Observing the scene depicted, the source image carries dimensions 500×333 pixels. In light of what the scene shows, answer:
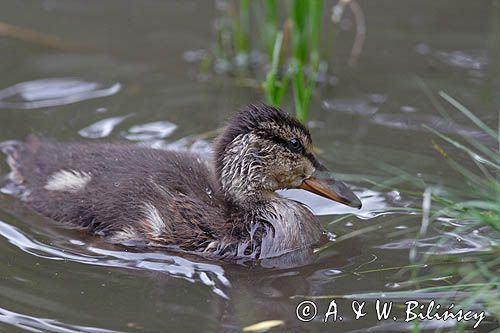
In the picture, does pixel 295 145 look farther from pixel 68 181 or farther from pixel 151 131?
pixel 151 131

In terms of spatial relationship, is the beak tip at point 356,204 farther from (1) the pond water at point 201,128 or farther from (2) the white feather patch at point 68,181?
(2) the white feather patch at point 68,181

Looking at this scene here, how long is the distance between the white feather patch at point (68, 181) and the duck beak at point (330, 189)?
1318 mm

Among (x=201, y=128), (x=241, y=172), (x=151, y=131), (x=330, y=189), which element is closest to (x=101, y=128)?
(x=151, y=131)

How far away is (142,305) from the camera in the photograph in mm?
4746

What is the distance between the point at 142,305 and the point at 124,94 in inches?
122

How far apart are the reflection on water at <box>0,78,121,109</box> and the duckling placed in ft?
5.70

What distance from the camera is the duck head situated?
544 centimetres

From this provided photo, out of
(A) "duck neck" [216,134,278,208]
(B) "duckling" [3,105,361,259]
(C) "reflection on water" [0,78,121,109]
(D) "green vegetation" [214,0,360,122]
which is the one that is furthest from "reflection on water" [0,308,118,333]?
(C) "reflection on water" [0,78,121,109]

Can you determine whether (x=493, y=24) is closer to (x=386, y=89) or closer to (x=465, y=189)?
(x=386, y=89)

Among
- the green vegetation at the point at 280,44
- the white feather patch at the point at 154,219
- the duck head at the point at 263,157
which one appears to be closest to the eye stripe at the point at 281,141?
the duck head at the point at 263,157

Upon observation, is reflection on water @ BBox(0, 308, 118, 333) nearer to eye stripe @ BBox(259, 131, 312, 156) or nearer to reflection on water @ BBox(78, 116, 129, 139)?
eye stripe @ BBox(259, 131, 312, 156)

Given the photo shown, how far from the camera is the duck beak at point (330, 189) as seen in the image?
220 inches

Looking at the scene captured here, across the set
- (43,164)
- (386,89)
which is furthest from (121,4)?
(43,164)

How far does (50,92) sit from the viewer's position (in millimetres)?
7539
